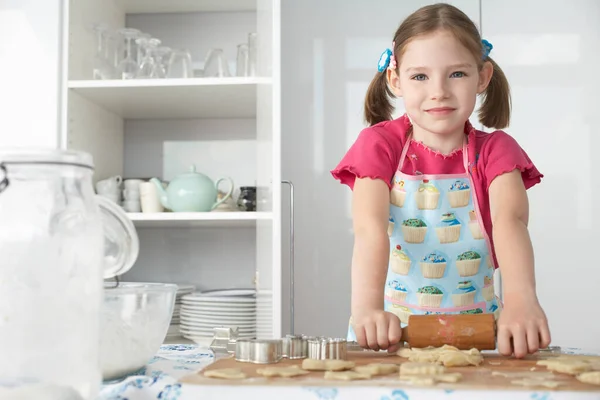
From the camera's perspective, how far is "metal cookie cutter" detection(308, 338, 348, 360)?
0.71 meters

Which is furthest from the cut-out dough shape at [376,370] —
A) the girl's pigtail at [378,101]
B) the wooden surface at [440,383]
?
the girl's pigtail at [378,101]

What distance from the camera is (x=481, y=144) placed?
1.21 metres

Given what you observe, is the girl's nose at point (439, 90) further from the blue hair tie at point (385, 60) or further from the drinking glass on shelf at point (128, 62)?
the drinking glass on shelf at point (128, 62)

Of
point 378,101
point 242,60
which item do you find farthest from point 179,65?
point 378,101

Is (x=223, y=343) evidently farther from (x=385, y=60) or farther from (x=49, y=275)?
(x=385, y=60)

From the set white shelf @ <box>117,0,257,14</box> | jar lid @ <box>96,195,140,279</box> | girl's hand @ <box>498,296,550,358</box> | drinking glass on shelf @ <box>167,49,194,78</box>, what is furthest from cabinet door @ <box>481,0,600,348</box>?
jar lid @ <box>96,195,140,279</box>

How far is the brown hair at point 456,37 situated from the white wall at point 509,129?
45.3 inches

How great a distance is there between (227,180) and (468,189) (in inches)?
53.5

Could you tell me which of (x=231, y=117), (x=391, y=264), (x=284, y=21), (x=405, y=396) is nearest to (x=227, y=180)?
(x=231, y=117)

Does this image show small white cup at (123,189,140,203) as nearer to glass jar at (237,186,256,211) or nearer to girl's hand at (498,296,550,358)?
glass jar at (237,186,256,211)

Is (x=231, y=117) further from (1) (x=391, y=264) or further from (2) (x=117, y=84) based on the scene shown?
(1) (x=391, y=264)

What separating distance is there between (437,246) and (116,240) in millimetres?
726

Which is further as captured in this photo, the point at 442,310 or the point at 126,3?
the point at 126,3

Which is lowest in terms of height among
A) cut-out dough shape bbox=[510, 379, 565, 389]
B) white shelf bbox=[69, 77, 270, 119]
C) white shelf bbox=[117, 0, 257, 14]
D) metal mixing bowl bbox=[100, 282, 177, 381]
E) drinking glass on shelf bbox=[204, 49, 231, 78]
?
cut-out dough shape bbox=[510, 379, 565, 389]
